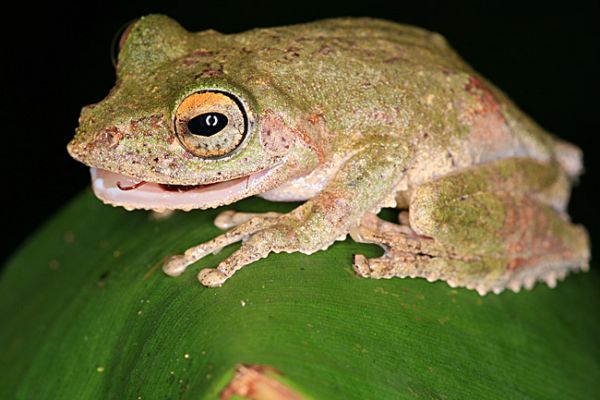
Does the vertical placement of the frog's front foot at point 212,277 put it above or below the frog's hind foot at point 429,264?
above

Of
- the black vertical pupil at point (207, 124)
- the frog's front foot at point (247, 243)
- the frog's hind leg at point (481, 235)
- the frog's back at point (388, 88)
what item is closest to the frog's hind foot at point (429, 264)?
the frog's hind leg at point (481, 235)

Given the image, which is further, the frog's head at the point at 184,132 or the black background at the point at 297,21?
the black background at the point at 297,21

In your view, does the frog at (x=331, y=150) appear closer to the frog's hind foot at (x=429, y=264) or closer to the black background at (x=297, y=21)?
the frog's hind foot at (x=429, y=264)

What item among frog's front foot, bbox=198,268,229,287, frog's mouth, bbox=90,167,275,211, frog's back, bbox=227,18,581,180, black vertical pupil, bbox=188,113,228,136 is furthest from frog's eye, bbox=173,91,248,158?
frog's front foot, bbox=198,268,229,287

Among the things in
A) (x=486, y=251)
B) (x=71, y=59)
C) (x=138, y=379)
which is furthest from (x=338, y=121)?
(x=71, y=59)

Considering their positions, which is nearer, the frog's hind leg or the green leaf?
the green leaf

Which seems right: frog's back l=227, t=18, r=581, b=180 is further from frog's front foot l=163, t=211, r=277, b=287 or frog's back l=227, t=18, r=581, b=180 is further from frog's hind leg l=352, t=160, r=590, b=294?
frog's front foot l=163, t=211, r=277, b=287

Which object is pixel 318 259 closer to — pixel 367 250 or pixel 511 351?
pixel 367 250
